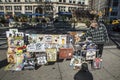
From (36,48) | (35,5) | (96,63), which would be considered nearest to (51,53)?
(36,48)

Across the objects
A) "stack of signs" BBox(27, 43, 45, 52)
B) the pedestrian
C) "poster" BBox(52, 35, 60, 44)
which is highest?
the pedestrian

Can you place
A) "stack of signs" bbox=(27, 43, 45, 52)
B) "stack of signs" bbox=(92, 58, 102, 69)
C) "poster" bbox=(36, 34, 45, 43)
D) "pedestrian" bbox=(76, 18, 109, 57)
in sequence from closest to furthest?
"stack of signs" bbox=(92, 58, 102, 69) < "pedestrian" bbox=(76, 18, 109, 57) < "stack of signs" bbox=(27, 43, 45, 52) < "poster" bbox=(36, 34, 45, 43)

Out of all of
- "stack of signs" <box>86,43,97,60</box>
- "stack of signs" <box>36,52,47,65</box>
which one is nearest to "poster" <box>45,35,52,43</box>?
"stack of signs" <box>36,52,47,65</box>

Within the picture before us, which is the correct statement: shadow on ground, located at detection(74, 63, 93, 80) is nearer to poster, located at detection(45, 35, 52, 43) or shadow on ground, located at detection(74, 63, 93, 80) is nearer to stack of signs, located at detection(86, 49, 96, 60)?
stack of signs, located at detection(86, 49, 96, 60)

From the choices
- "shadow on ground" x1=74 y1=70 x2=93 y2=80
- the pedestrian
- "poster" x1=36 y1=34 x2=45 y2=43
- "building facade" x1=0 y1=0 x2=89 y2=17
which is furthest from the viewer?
"building facade" x1=0 y1=0 x2=89 y2=17

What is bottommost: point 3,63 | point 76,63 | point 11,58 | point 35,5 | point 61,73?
point 61,73

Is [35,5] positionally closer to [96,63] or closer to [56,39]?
[56,39]

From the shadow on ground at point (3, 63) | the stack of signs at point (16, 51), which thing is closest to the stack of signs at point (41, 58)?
the stack of signs at point (16, 51)

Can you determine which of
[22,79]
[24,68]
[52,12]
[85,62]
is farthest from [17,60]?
[52,12]

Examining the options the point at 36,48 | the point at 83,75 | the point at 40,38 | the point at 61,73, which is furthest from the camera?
the point at 40,38

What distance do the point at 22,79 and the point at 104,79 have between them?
2794 mm

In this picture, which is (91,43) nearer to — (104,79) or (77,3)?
(104,79)

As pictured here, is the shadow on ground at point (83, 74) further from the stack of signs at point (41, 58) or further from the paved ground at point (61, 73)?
the stack of signs at point (41, 58)

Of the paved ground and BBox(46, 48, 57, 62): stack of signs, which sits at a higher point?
BBox(46, 48, 57, 62): stack of signs
